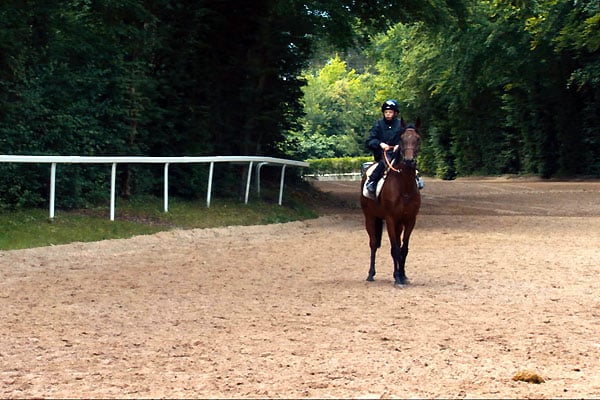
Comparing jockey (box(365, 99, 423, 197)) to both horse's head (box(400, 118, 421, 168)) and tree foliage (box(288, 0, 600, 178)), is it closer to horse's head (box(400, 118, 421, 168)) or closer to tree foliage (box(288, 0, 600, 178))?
horse's head (box(400, 118, 421, 168))

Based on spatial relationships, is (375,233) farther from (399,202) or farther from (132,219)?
(132,219)

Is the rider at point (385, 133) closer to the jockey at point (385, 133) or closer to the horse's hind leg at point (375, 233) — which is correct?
the jockey at point (385, 133)

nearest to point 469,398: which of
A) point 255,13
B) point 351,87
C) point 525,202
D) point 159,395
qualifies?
point 159,395

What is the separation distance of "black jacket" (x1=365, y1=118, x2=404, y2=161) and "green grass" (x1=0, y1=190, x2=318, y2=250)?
5.47 m

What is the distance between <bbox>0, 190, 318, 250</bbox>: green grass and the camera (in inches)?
580

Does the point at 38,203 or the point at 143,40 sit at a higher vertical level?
the point at 143,40

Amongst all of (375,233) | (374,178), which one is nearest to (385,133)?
(374,178)

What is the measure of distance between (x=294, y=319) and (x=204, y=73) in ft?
49.3

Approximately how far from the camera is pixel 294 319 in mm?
8875

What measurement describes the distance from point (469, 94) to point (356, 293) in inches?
1472

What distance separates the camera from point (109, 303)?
987cm

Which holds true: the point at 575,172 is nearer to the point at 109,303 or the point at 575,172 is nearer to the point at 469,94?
the point at 469,94

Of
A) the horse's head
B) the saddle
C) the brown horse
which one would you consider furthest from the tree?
the horse's head

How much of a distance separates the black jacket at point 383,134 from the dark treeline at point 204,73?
21.8 ft
